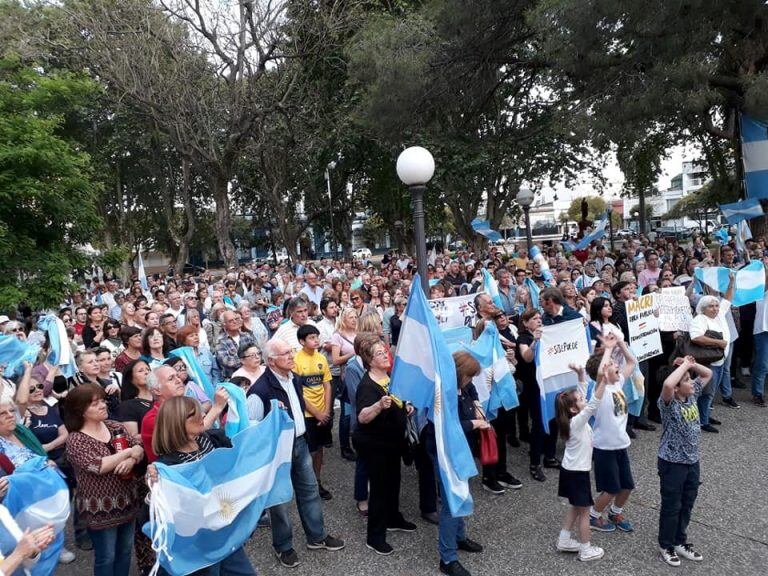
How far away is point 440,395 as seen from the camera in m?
4.06

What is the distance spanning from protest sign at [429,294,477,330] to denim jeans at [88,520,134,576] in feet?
16.9

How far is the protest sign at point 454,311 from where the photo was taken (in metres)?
8.13

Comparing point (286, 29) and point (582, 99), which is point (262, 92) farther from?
point (582, 99)

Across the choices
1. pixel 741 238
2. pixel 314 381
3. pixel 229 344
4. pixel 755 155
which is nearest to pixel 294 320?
pixel 229 344

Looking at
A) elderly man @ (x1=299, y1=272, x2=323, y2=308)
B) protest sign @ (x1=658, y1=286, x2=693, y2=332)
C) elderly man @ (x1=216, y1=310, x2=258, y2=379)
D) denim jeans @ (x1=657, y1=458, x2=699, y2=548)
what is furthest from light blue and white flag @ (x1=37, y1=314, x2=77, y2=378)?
protest sign @ (x1=658, y1=286, x2=693, y2=332)

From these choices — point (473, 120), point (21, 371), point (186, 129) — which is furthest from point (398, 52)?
point (21, 371)

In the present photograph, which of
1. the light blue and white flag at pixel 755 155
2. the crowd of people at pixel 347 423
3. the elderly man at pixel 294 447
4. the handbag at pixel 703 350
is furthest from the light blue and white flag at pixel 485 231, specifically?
the elderly man at pixel 294 447

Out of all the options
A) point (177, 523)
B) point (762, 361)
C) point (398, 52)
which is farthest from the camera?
point (398, 52)

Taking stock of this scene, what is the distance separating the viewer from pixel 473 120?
2044 cm

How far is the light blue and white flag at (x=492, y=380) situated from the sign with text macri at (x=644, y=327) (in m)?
1.87

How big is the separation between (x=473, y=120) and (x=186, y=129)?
9.97m

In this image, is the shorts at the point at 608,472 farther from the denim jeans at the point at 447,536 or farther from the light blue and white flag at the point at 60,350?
the light blue and white flag at the point at 60,350

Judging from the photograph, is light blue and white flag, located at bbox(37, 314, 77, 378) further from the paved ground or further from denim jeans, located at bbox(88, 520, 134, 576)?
denim jeans, located at bbox(88, 520, 134, 576)

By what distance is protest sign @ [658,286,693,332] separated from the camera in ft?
22.6
